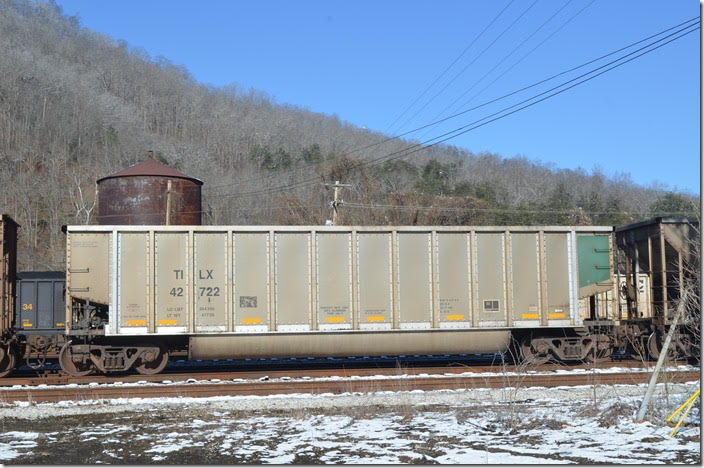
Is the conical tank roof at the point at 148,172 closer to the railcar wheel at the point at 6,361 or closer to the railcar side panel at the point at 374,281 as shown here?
the railcar wheel at the point at 6,361

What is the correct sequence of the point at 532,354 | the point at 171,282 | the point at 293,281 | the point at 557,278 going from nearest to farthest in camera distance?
the point at 171,282 < the point at 293,281 < the point at 532,354 < the point at 557,278

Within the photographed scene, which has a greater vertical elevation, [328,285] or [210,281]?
[210,281]

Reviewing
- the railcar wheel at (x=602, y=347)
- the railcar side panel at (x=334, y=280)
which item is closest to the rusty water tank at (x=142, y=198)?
the railcar side panel at (x=334, y=280)

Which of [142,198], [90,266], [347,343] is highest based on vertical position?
[142,198]

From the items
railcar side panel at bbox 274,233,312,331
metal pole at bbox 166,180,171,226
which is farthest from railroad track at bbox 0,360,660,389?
metal pole at bbox 166,180,171,226

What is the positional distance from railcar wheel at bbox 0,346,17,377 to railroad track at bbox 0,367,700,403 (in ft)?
7.31

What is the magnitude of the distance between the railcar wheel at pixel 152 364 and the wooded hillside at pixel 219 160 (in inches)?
1007

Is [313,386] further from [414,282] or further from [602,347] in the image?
[602,347]

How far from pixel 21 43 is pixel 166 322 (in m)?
129

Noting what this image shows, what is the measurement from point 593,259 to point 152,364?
11550 millimetres

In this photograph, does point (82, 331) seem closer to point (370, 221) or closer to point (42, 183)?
point (370, 221)

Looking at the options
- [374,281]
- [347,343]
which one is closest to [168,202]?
[374,281]

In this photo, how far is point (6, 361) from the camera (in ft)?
51.0

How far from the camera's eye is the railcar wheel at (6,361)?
15383 mm
